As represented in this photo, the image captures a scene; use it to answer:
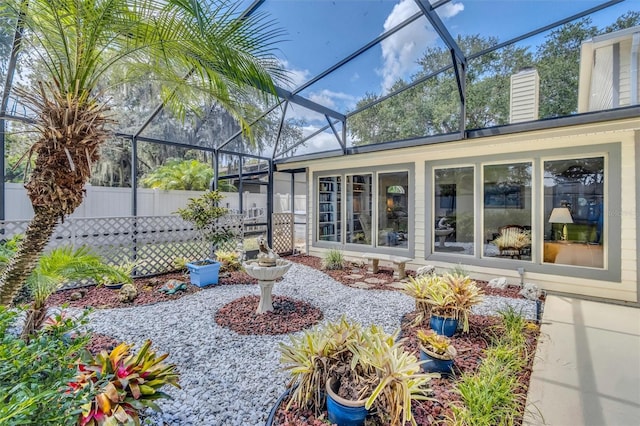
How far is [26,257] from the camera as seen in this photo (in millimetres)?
2188

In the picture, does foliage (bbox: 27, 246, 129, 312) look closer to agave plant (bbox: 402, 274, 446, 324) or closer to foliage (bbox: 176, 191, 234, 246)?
foliage (bbox: 176, 191, 234, 246)

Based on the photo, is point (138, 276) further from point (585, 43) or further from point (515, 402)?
→ point (585, 43)

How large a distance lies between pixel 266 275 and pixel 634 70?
647 cm

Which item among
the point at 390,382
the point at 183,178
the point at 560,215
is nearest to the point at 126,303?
the point at 390,382

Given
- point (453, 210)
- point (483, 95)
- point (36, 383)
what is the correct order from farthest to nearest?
point (483, 95)
point (453, 210)
point (36, 383)

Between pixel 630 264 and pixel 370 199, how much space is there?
4511mm

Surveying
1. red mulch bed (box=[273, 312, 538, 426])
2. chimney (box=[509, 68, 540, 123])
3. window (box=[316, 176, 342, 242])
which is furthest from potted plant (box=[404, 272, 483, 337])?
window (box=[316, 176, 342, 242])

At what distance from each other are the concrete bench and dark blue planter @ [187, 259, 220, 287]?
3228 mm

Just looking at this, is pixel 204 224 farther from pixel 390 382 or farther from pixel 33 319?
pixel 390 382

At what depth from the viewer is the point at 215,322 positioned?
3697 mm

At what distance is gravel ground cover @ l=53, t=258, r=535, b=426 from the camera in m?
2.16

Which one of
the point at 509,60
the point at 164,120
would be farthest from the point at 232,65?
the point at 164,120

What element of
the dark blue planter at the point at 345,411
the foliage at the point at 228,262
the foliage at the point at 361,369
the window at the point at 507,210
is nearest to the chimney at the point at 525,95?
the window at the point at 507,210

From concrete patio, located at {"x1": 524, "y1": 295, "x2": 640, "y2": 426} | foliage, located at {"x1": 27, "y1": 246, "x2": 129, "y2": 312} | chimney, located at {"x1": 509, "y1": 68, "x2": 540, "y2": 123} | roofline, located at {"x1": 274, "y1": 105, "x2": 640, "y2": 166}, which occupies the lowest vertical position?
concrete patio, located at {"x1": 524, "y1": 295, "x2": 640, "y2": 426}
